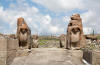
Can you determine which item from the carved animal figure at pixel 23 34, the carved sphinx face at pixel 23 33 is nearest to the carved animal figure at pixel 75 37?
the carved animal figure at pixel 23 34

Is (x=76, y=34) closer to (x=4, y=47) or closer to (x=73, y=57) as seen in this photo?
(x=73, y=57)

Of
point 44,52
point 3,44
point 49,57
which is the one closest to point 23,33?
point 44,52

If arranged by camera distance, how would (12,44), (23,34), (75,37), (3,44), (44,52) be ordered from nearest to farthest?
(3,44) → (12,44) → (44,52) → (75,37) → (23,34)

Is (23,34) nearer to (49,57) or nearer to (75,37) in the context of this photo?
(49,57)

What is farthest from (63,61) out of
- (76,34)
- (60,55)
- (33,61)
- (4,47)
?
(4,47)

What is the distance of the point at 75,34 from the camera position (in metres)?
10.4

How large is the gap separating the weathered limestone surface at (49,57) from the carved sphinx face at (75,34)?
805mm

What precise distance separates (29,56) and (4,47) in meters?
1.77

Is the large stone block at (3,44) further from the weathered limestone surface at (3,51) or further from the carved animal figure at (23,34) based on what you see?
the carved animal figure at (23,34)

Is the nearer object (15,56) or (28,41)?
(15,56)

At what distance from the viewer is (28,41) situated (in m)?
10.8

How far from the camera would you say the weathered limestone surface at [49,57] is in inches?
333

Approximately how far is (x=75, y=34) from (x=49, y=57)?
2480 millimetres

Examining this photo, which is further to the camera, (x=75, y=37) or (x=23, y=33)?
(x=23, y=33)
